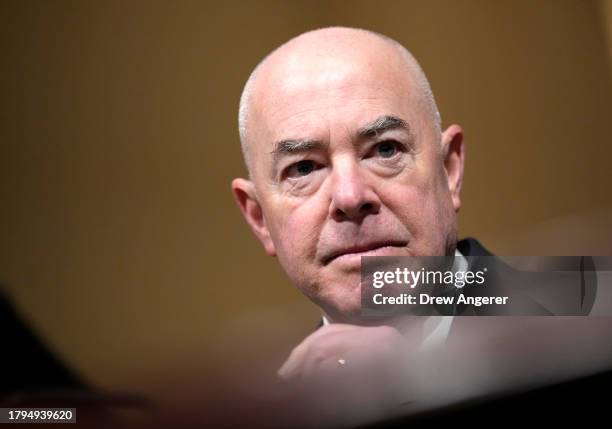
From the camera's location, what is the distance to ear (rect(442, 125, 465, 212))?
80.2 inches

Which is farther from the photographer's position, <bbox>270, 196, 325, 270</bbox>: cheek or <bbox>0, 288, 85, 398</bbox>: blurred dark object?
<bbox>0, 288, 85, 398</bbox>: blurred dark object

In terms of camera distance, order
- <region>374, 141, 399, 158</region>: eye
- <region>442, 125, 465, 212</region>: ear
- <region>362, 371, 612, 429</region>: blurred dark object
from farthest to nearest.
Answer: <region>442, 125, 465, 212</region>: ear < <region>374, 141, 399, 158</region>: eye < <region>362, 371, 612, 429</region>: blurred dark object

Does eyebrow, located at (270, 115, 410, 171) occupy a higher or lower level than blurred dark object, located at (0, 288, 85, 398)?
higher

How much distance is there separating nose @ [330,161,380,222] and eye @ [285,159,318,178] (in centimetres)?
7

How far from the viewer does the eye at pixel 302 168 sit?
6.34 feet

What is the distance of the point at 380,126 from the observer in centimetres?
189

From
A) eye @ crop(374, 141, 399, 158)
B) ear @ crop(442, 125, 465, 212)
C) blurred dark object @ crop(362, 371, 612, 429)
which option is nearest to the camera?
blurred dark object @ crop(362, 371, 612, 429)

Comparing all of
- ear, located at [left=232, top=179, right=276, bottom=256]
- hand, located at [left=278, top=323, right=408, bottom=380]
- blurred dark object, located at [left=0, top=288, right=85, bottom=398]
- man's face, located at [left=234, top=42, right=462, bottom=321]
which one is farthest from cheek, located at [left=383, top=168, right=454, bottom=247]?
blurred dark object, located at [left=0, top=288, right=85, bottom=398]

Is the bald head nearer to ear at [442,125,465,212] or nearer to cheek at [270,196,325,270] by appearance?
ear at [442,125,465,212]

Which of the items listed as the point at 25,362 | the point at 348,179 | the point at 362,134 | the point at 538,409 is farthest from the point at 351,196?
the point at 25,362

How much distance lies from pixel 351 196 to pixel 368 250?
134mm

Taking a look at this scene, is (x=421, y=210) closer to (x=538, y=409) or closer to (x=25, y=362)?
(x=538, y=409)

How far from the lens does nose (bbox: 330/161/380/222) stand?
1.84 metres

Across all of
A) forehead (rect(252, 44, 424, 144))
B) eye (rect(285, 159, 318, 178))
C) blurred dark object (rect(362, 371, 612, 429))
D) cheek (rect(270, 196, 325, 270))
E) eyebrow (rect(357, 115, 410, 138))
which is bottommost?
blurred dark object (rect(362, 371, 612, 429))
